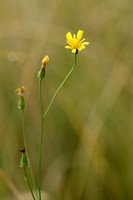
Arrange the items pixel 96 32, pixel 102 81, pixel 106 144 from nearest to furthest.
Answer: pixel 106 144
pixel 102 81
pixel 96 32

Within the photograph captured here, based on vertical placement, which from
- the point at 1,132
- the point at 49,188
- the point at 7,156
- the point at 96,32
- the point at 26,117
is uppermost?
the point at 96,32

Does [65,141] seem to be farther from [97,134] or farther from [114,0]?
[114,0]

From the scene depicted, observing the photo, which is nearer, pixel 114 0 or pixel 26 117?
pixel 26 117

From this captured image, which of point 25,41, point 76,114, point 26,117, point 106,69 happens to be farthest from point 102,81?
point 25,41

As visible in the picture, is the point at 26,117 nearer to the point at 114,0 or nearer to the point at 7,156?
the point at 7,156

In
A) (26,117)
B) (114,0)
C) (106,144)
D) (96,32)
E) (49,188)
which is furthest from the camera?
(96,32)

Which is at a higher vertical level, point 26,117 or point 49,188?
point 26,117
